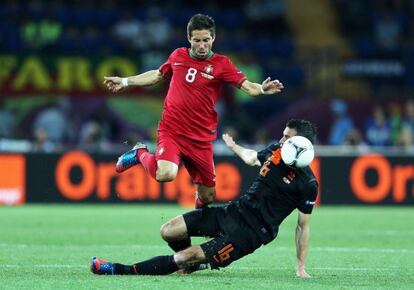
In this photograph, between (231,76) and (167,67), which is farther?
(167,67)

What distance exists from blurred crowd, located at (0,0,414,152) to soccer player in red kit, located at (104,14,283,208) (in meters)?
10.8

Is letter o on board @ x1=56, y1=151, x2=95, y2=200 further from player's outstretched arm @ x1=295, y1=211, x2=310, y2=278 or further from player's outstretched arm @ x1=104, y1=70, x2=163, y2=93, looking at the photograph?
player's outstretched arm @ x1=295, y1=211, x2=310, y2=278

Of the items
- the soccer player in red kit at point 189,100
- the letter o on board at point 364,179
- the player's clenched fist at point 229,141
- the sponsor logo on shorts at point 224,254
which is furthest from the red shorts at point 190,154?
the letter o on board at point 364,179

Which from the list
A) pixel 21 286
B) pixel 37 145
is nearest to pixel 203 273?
pixel 21 286

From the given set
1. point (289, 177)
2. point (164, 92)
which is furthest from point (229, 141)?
point (164, 92)

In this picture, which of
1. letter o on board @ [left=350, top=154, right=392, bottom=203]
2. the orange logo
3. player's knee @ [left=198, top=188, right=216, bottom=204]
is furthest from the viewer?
letter o on board @ [left=350, top=154, right=392, bottom=203]

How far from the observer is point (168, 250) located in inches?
518

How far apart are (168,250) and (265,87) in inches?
131

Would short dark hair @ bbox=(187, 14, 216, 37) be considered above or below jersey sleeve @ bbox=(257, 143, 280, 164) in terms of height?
above

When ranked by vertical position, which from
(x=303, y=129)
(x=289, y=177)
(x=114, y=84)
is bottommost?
(x=289, y=177)

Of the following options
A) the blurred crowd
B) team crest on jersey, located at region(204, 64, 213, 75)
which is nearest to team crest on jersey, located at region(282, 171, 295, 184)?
team crest on jersey, located at region(204, 64, 213, 75)

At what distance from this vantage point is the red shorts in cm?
1129

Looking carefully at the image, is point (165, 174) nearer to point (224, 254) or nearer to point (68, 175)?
point (224, 254)

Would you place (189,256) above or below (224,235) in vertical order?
below
